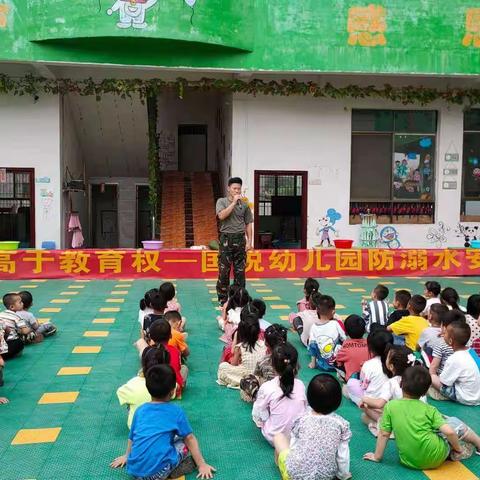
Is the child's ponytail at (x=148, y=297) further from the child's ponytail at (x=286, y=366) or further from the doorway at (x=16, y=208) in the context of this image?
the doorway at (x=16, y=208)

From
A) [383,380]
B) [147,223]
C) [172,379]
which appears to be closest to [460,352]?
[383,380]

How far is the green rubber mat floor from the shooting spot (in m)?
3.39

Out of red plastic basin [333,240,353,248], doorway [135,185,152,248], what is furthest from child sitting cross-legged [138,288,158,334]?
doorway [135,185,152,248]

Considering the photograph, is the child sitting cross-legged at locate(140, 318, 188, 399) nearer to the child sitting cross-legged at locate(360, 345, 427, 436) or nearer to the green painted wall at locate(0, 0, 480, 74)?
the child sitting cross-legged at locate(360, 345, 427, 436)

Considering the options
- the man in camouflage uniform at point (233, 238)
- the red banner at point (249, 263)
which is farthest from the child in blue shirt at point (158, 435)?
the red banner at point (249, 263)

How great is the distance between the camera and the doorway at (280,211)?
1518cm

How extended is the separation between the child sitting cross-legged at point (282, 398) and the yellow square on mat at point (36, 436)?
144 cm

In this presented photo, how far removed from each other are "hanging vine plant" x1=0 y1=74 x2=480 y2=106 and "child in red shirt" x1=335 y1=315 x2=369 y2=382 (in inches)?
375

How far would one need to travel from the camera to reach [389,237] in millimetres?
14102

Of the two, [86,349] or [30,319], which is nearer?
[86,349]

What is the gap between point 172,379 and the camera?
10.3 feet

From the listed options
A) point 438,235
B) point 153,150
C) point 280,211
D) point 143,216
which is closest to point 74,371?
point 153,150

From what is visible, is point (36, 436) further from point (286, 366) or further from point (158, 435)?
point (286, 366)

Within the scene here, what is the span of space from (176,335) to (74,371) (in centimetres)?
105
